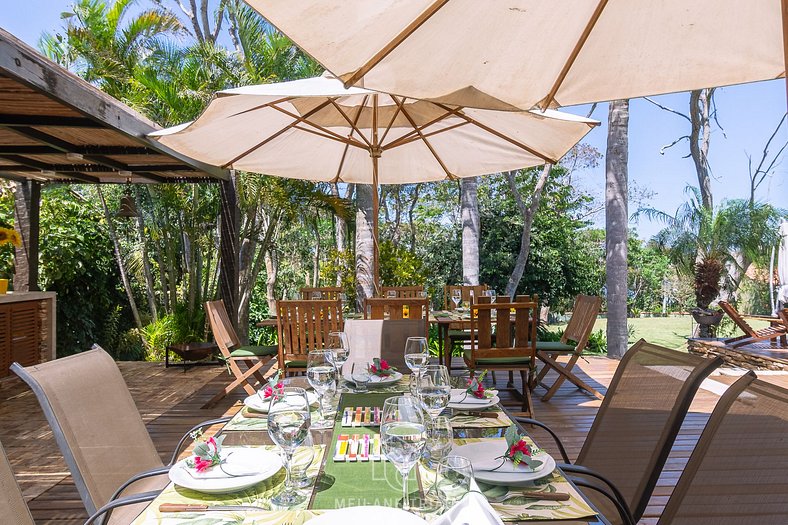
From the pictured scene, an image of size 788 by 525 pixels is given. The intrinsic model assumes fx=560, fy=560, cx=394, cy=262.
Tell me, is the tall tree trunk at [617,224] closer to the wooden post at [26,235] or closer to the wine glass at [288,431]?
the wine glass at [288,431]

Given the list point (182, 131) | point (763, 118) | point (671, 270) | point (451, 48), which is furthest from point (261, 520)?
point (763, 118)

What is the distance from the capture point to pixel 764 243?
13227 mm

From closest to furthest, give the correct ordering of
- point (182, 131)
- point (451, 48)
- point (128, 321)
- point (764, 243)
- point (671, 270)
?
point (451, 48) < point (182, 131) < point (128, 321) < point (764, 243) < point (671, 270)

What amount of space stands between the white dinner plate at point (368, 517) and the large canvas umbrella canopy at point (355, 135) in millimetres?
2787

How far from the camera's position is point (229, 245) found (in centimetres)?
752

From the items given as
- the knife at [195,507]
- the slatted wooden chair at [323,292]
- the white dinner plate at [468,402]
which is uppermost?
the slatted wooden chair at [323,292]

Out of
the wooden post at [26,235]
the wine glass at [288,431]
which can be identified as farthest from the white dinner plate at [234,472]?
the wooden post at [26,235]

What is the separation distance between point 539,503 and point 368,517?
448 millimetres

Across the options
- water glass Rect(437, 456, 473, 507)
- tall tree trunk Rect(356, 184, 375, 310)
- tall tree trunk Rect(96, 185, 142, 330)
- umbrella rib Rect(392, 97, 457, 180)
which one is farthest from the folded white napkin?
tall tree trunk Rect(96, 185, 142, 330)

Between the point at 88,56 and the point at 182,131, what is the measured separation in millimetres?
9088

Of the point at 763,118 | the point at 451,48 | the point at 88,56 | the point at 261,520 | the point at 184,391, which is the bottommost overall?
the point at 184,391

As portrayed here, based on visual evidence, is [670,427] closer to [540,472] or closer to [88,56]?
[540,472]

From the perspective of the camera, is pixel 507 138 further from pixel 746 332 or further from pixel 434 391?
pixel 746 332

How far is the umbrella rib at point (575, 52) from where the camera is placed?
2.08 metres
